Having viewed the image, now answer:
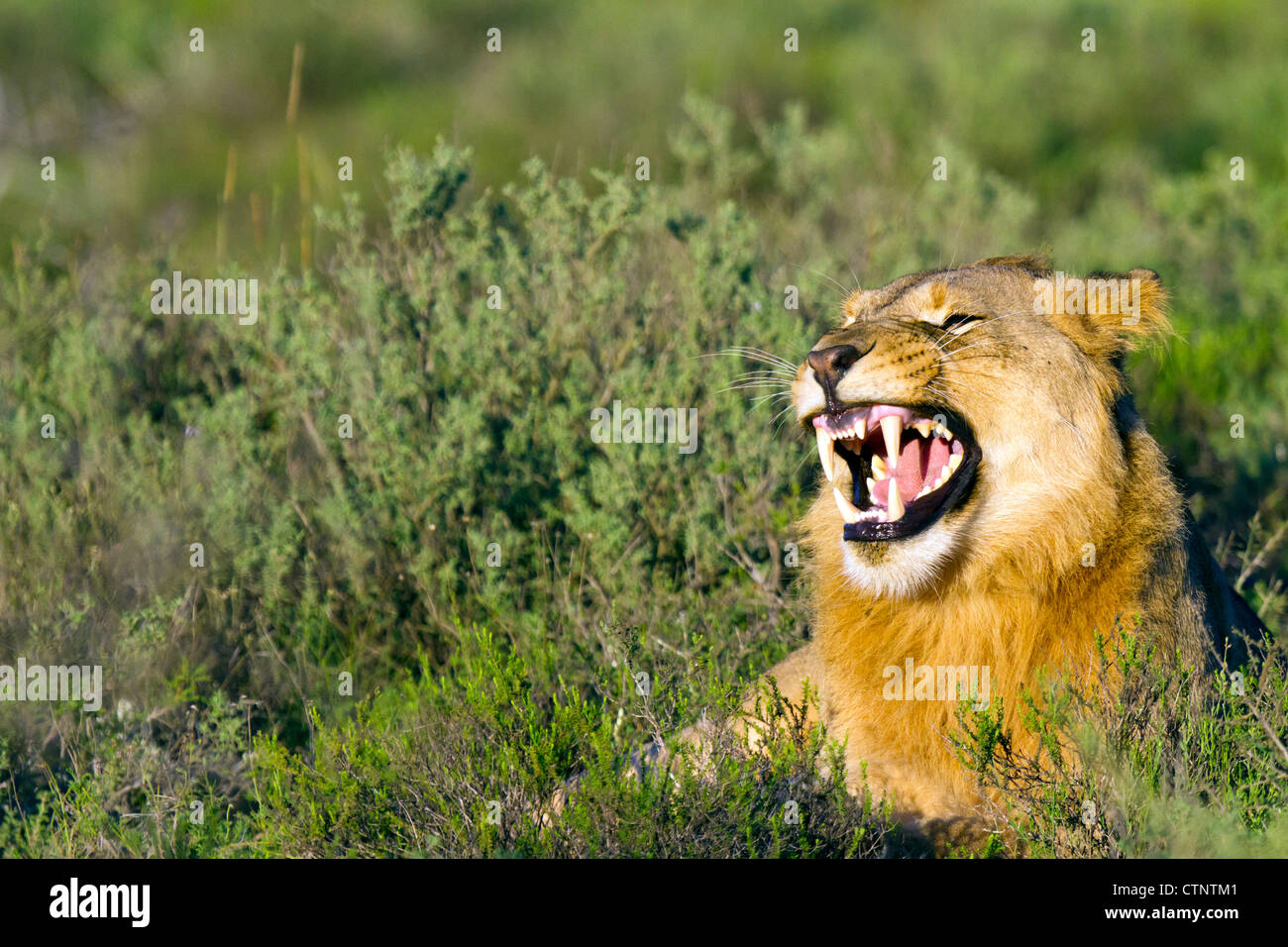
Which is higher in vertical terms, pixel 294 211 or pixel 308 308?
pixel 294 211

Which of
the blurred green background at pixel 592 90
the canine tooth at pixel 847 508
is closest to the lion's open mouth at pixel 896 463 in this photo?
the canine tooth at pixel 847 508

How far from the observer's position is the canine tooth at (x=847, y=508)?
4.83 metres

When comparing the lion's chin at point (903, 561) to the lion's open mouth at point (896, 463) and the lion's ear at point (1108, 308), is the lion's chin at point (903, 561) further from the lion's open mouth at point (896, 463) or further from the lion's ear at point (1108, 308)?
the lion's ear at point (1108, 308)

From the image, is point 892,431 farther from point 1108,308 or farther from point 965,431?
point 1108,308

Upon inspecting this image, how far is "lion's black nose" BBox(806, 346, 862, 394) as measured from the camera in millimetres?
4734

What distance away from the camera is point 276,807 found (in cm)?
486

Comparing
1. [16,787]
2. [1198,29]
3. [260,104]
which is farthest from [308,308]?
[1198,29]

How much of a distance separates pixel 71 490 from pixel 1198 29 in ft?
50.0

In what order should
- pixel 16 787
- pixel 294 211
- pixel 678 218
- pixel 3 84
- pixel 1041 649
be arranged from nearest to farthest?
pixel 1041 649
pixel 16 787
pixel 678 218
pixel 294 211
pixel 3 84

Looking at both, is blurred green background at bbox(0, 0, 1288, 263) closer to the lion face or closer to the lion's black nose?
the lion face

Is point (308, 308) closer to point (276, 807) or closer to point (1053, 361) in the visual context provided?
point (276, 807)

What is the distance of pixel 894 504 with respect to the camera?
480 cm

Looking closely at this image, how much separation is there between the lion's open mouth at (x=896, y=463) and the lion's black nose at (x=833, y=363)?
0.12m

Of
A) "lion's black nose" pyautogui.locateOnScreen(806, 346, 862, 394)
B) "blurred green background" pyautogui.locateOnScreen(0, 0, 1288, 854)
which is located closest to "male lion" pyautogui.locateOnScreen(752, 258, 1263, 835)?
"lion's black nose" pyautogui.locateOnScreen(806, 346, 862, 394)
